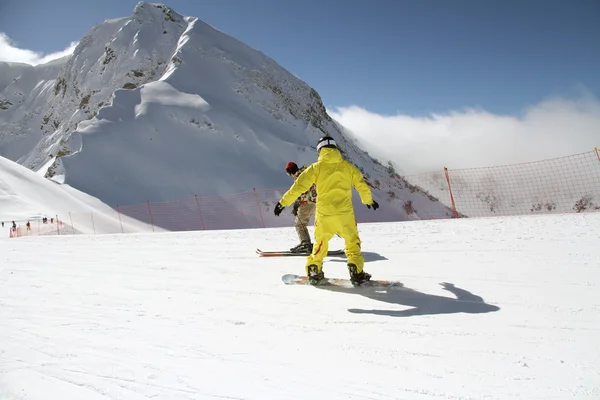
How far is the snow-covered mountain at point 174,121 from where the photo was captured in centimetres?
3123

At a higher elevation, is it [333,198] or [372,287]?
[333,198]

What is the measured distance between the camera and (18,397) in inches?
72.8

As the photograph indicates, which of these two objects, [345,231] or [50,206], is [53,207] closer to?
[50,206]

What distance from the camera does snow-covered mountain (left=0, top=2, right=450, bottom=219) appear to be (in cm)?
3123

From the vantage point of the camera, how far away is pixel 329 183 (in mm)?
4039

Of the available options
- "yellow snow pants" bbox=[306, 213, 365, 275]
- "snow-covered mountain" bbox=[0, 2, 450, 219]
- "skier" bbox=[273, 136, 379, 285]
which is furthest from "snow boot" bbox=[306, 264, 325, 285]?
"snow-covered mountain" bbox=[0, 2, 450, 219]

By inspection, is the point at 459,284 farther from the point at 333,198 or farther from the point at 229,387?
the point at 229,387

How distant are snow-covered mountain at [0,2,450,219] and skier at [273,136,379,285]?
42.5 feet

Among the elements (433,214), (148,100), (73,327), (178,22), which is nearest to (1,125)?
(178,22)

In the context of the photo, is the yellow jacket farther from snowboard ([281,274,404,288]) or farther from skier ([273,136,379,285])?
snowboard ([281,274,404,288])

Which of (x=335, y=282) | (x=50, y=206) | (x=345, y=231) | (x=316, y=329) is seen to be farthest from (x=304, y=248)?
(x=50, y=206)

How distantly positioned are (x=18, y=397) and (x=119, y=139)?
35120mm

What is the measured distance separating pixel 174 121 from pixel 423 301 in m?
36.6

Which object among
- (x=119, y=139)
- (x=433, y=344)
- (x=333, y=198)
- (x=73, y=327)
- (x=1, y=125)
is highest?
(x=1, y=125)
